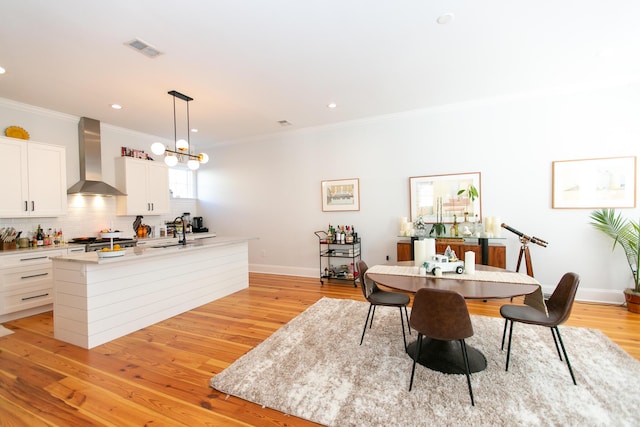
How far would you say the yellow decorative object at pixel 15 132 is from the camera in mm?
3965

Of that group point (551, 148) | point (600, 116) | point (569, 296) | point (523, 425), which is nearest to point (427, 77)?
point (551, 148)

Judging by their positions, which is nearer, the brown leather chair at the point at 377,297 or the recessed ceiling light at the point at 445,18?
the recessed ceiling light at the point at 445,18

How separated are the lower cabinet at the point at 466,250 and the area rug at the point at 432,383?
1.22 meters

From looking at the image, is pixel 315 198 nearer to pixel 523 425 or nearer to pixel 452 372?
pixel 452 372

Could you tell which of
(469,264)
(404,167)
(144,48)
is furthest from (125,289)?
(404,167)

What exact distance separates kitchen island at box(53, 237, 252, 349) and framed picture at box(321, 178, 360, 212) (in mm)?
2107

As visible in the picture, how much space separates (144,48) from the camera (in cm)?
275

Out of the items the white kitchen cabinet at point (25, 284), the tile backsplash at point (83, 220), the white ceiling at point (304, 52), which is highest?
the white ceiling at point (304, 52)

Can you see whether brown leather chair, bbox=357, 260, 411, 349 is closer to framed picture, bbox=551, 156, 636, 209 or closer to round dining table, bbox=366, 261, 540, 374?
round dining table, bbox=366, 261, 540, 374

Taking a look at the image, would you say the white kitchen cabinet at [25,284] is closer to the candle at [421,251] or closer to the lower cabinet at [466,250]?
the candle at [421,251]

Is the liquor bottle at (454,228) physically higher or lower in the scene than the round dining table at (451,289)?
higher

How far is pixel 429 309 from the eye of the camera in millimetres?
1983

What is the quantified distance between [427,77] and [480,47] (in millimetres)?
722

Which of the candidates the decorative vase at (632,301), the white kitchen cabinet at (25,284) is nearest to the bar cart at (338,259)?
the decorative vase at (632,301)
